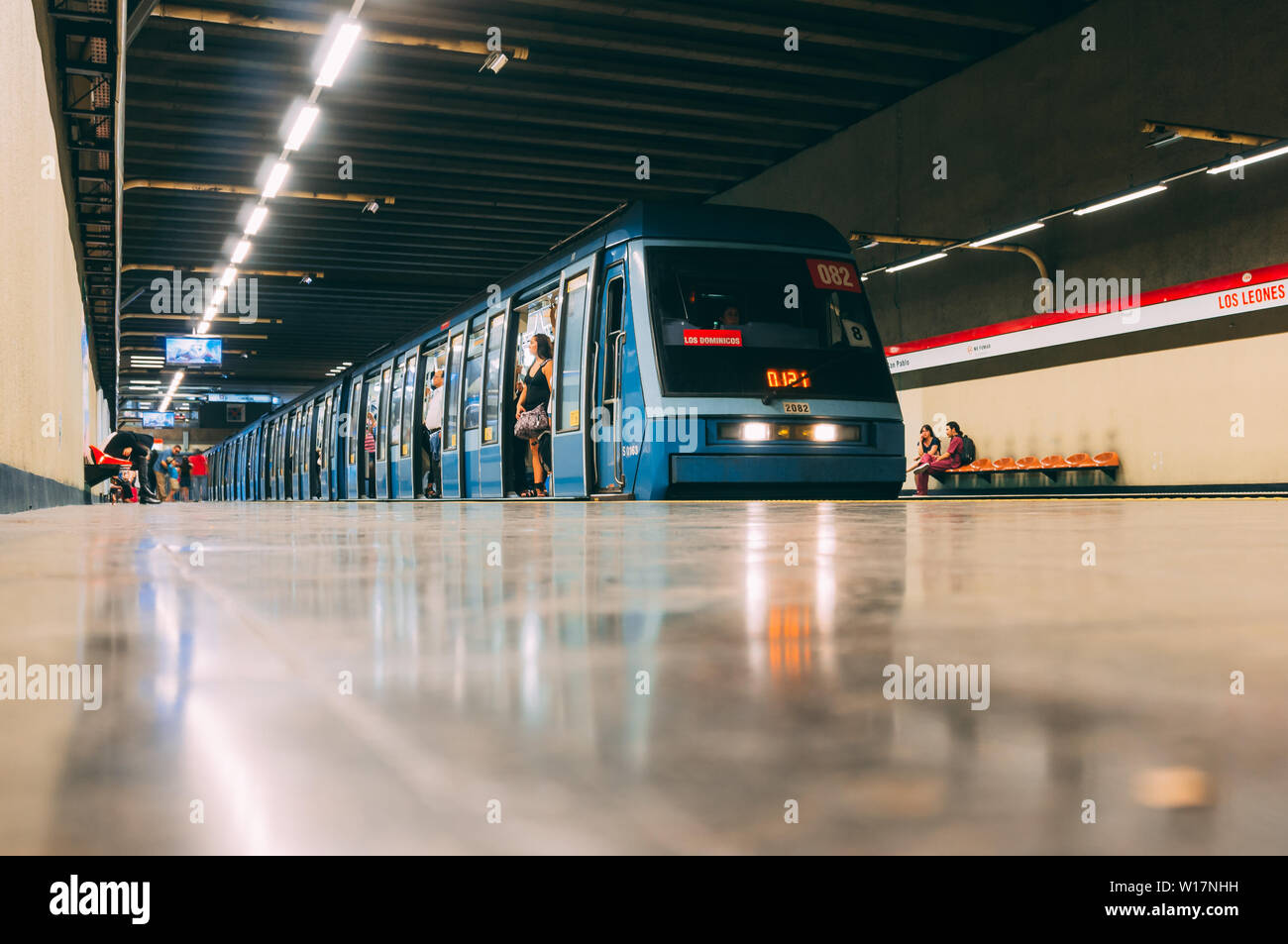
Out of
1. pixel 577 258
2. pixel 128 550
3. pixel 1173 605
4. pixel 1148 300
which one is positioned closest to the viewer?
pixel 1173 605

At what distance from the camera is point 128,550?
243 centimetres

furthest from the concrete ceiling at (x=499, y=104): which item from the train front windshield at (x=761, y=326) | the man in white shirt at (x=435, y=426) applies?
the train front windshield at (x=761, y=326)

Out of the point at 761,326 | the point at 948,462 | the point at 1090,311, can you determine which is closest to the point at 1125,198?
the point at 1090,311

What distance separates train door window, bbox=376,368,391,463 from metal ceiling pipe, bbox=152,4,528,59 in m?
5.21

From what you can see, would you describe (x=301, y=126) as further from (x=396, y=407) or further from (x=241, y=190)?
(x=396, y=407)

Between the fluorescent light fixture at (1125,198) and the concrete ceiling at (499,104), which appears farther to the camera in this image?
the concrete ceiling at (499,104)

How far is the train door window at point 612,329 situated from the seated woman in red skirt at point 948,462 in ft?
30.4

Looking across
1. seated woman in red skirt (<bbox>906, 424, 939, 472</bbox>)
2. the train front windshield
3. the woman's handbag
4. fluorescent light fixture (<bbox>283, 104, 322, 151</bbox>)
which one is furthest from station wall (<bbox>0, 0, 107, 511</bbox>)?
seated woman in red skirt (<bbox>906, 424, 939, 472</bbox>)

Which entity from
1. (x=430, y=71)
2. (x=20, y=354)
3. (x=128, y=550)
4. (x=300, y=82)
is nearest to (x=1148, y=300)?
(x=430, y=71)

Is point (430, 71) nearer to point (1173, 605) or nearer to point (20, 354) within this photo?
point (20, 354)

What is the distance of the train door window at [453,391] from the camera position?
12.8m

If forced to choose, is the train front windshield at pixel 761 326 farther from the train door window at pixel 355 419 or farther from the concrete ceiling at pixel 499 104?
the train door window at pixel 355 419
